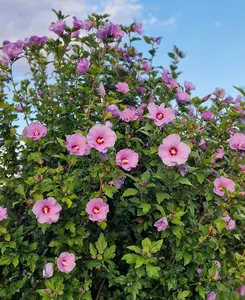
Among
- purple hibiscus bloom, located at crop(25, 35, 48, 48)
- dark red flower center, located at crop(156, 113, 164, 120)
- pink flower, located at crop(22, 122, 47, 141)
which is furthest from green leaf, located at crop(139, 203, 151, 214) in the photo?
purple hibiscus bloom, located at crop(25, 35, 48, 48)

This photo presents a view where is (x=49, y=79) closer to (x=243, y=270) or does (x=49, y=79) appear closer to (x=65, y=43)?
(x=65, y=43)

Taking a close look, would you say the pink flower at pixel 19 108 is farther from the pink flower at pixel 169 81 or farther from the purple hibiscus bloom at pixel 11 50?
the pink flower at pixel 169 81

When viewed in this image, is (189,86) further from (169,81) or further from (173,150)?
(173,150)

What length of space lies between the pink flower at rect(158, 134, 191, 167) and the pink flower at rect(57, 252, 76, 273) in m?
0.69

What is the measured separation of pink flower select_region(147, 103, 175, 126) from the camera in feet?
8.24

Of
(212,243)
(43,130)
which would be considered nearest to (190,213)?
(212,243)

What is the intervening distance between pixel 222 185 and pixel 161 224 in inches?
15.6

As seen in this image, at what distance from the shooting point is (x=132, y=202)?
261 centimetres

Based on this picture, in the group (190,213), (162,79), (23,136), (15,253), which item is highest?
(162,79)

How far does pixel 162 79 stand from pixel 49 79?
91cm

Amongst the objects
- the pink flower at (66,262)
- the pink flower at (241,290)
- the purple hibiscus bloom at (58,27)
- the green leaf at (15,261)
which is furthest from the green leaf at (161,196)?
the pink flower at (241,290)

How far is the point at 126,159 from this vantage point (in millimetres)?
2404

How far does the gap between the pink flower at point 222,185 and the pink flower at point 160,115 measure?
424 mm

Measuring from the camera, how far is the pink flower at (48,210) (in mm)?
2361
